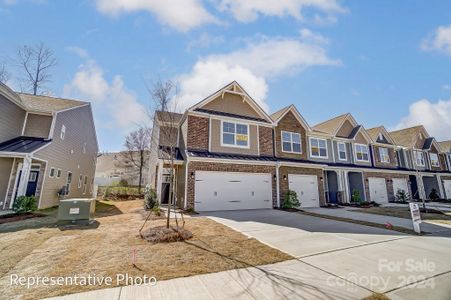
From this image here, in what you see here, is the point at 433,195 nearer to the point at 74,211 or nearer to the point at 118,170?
the point at 74,211

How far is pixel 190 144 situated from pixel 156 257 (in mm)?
9332

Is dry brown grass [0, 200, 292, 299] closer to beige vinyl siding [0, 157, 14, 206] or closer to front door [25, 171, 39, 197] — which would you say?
beige vinyl siding [0, 157, 14, 206]

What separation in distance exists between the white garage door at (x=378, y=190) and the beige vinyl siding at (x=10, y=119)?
97.4 ft

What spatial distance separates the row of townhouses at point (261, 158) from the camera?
13.4 meters

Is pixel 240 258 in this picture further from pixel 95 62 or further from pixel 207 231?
pixel 95 62

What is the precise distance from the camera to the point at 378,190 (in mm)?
21312

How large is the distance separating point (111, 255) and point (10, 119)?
15.0 m

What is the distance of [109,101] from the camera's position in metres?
15.4

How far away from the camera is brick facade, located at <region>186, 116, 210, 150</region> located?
46.0 feet

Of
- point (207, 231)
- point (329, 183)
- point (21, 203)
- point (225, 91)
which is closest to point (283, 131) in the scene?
point (225, 91)

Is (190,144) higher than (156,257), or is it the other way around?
(190,144)

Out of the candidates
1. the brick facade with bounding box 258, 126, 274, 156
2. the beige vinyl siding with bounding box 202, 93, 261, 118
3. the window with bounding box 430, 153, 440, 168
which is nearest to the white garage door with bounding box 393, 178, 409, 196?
the window with bounding box 430, 153, 440, 168

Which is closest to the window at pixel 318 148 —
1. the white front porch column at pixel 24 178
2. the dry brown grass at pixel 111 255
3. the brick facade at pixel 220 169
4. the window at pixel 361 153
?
the window at pixel 361 153

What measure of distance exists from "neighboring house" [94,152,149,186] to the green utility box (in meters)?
24.2
